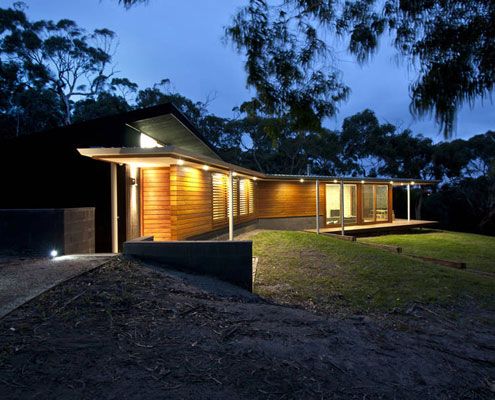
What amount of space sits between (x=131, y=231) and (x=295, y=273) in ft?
13.4

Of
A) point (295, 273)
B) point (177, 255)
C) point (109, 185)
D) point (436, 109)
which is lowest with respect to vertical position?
point (295, 273)

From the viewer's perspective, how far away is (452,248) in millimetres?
13680

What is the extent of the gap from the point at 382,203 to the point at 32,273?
1782cm

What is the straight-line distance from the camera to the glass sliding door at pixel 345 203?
18.5 m

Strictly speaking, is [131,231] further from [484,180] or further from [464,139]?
[464,139]

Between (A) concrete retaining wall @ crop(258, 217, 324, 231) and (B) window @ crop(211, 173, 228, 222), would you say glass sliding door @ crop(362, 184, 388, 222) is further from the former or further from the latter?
(B) window @ crop(211, 173, 228, 222)

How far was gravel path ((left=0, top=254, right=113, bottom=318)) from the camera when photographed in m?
4.10

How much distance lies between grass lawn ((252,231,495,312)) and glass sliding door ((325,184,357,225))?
319 inches

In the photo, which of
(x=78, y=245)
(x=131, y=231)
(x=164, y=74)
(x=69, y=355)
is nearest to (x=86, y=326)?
(x=69, y=355)

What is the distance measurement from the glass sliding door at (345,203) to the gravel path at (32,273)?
13.8 m

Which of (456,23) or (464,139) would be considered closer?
(456,23)

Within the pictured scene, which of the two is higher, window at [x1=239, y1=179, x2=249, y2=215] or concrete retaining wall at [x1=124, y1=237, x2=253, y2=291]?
window at [x1=239, y1=179, x2=249, y2=215]

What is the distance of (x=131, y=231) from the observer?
8.96 metres

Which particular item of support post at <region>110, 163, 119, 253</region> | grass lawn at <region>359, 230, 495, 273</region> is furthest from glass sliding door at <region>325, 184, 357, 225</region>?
support post at <region>110, 163, 119, 253</region>
